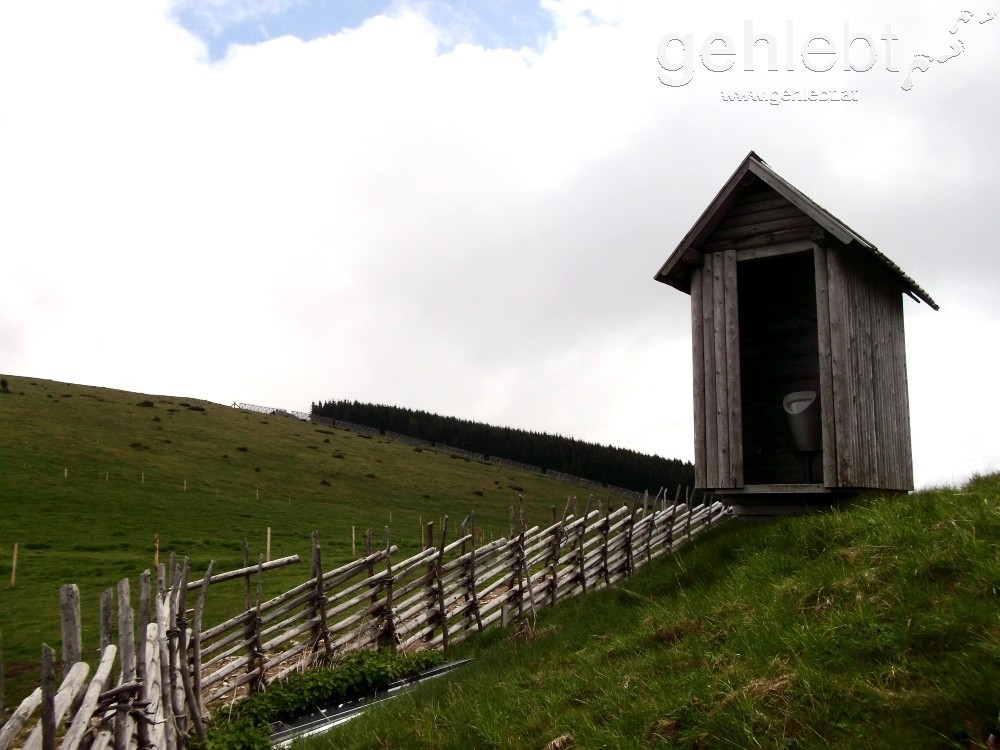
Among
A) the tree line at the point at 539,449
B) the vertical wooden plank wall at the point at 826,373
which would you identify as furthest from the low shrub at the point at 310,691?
the tree line at the point at 539,449

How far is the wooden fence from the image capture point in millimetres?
6048

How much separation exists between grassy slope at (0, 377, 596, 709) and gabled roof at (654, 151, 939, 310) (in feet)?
37.8

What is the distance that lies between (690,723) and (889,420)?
26.9 feet

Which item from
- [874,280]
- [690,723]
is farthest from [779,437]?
[690,723]

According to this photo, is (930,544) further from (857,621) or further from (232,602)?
(232,602)

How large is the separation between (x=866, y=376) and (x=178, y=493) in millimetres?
34311

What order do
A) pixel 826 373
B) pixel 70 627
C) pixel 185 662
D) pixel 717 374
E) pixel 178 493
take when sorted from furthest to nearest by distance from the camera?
pixel 178 493
pixel 717 374
pixel 826 373
pixel 185 662
pixel 70 627

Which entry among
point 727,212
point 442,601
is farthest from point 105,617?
point 727,212

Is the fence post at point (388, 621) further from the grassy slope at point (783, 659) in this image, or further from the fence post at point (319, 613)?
the grassy slope at point (783, 659)

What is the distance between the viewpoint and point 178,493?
126 ft

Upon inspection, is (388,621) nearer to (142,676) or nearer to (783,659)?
(142,676)

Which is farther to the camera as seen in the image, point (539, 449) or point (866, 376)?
point (539, 449)

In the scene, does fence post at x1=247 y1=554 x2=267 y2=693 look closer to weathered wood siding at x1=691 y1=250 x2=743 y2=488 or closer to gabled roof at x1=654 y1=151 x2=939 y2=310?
weathered wood siding at x1=691 y1=250 x2=743 y2=488

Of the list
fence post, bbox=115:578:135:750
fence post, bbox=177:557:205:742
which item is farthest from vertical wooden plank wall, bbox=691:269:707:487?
fence post, bbox=115:578:135:750
